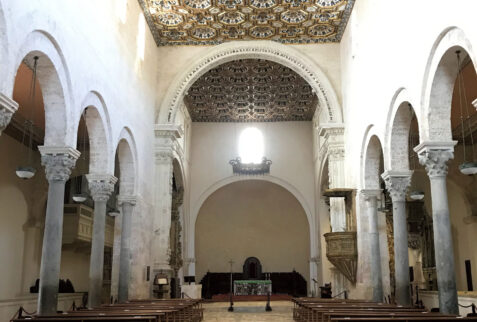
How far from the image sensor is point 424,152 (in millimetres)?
10836

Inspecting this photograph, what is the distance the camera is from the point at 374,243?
1573cm

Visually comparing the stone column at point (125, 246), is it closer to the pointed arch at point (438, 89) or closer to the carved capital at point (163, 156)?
the carved capital at point (163, 156)

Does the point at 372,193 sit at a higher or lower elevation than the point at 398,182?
higher

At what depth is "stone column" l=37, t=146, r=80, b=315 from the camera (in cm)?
1080

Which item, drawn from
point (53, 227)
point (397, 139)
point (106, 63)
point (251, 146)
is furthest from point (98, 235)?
point (251, 146)

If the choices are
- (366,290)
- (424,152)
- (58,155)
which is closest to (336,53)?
(366,290)

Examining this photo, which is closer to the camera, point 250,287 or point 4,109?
point 4,109

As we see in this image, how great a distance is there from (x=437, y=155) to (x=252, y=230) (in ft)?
69.8

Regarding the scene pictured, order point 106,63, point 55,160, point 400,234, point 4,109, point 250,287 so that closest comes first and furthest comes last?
point 4,109
point 55,160
point 400,234
point 106,63
point 250,287

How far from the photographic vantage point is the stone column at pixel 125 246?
16.1 metres

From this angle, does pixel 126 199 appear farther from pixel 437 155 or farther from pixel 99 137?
pixel 437 155

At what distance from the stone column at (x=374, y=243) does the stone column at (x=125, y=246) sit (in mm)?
7268

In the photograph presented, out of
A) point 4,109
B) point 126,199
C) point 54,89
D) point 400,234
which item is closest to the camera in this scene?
point 4,109

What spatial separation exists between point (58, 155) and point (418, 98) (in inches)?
302
